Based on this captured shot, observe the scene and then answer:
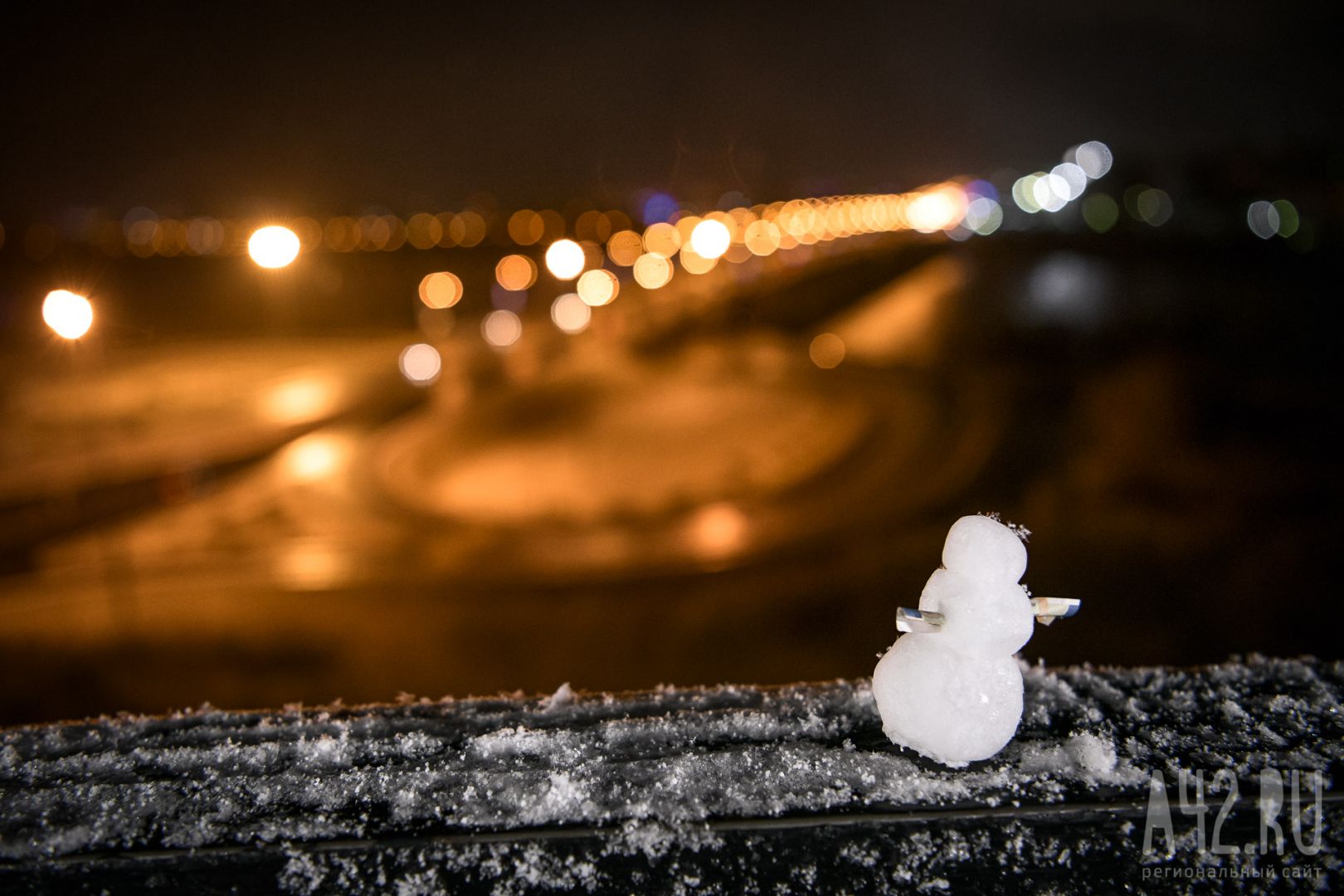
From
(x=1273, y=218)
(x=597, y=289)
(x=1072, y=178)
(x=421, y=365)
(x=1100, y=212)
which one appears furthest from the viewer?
(x=1072, y=178)

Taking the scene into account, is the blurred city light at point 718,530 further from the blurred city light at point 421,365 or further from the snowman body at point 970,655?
the blurred city light at point 421,365

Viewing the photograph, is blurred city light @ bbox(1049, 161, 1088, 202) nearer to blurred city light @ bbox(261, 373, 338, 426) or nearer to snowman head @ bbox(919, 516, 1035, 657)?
blurred city light @ bbox(261, 373, 338, 426)

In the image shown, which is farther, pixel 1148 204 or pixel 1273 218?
pixel 1148 204

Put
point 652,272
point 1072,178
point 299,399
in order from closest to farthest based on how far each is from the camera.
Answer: point 299,399 → point 652,272 → point 1072,178

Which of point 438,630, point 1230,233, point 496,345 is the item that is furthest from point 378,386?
point 1230,233

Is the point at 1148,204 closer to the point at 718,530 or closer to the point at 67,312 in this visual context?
the point at 718,530

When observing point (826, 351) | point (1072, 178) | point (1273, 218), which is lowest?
point (826, 351)

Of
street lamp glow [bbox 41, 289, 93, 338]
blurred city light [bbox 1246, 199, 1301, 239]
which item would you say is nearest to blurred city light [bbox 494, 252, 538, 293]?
street lamp glow [bbox 41, 289, 93, 338]

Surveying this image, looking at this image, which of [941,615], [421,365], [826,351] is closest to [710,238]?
[826,351]
